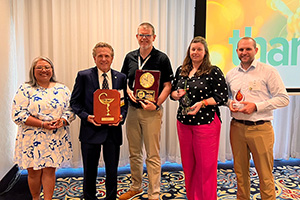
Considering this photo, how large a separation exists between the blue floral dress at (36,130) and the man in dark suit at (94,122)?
0.65 feet

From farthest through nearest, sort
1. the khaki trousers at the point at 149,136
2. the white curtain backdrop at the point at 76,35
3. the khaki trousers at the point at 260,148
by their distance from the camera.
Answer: the white curtain backdrop at the point at 76,35
the khaki trousers at the point at 149,136
the khaki trousers at the point at 260,148

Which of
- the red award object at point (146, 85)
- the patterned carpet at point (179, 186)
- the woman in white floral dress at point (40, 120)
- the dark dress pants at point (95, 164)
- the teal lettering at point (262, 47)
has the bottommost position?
the patterned carpet at point (179, 186)

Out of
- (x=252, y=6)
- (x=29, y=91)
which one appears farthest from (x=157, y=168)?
(x=252, y=6)

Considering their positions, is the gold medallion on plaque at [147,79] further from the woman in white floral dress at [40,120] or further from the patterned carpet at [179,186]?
the patterned carpet at [179,186]

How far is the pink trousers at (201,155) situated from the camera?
230cm

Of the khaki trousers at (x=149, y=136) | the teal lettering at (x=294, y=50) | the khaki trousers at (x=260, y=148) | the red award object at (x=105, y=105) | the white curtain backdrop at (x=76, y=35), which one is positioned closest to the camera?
the red award object at (x=105, y=105)

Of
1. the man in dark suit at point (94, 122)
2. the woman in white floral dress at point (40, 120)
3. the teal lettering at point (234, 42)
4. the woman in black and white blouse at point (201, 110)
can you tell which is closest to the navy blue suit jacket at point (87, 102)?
the man in dark suit at point (94, 122)

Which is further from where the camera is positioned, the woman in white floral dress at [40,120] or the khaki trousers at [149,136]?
the khaki trousers at [149,136]

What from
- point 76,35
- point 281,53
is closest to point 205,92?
point 281,53

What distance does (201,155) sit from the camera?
2.33 m

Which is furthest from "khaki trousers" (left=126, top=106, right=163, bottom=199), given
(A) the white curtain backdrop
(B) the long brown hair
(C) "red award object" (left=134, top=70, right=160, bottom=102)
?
(A) the white curtain backdrop

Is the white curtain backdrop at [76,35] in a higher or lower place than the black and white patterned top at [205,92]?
higher

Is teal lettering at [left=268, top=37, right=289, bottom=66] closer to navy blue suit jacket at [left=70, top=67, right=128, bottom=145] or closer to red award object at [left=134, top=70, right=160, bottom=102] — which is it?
red award object at [left=134, top=70, right=160, bottom=102]

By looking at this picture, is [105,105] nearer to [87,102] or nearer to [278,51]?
[87,102]
